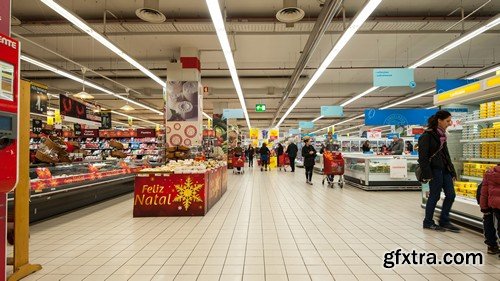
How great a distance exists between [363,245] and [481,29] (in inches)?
234

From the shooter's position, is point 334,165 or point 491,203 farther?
point 334,165

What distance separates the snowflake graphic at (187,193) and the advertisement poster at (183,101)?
16.4 feet

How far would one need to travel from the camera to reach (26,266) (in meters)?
3.08

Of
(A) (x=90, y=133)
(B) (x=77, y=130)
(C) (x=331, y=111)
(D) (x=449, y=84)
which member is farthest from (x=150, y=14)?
(A) (x=90, y=133)

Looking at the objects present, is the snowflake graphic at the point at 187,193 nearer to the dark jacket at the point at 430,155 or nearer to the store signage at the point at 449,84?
the dark jacket at the point at 430,155

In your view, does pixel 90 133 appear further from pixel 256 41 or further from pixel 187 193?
pixel 187 193

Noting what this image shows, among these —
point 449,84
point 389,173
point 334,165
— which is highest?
point 449,84

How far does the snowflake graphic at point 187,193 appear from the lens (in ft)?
18.8

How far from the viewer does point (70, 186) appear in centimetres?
588

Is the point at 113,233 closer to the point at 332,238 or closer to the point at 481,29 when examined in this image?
the point at 332,238

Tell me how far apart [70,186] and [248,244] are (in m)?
3.87

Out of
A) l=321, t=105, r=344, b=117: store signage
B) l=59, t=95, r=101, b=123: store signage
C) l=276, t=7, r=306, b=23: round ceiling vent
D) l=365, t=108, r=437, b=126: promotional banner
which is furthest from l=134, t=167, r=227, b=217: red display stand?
l=321, t=105, r=344, b=117: store signage

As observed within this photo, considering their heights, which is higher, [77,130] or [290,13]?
[290,13]

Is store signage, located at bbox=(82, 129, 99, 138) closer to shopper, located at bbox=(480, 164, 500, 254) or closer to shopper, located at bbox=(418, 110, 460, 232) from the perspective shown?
shopper, located at bbox=(418, 110, 460, 232)
